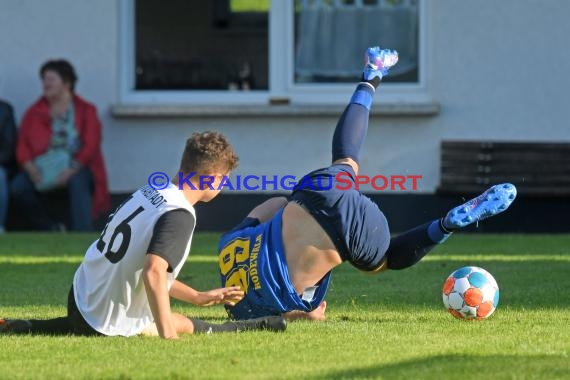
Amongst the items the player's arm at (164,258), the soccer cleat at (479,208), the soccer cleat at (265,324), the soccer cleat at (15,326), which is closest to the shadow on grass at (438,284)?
the soccer cleat at (479,208)

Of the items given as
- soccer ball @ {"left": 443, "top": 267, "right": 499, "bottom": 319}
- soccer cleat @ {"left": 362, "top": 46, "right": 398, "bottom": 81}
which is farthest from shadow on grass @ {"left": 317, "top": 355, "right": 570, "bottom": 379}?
soccer cleat @ {"left": 362, "top": 46, "right": 398, "bottom": 81}

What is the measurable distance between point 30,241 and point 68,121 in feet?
6.18

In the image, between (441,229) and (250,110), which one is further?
(250,110)

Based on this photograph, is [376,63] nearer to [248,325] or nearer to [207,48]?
[248,325]

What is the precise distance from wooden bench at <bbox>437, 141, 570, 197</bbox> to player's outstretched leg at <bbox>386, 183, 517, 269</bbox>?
7147 millimetres

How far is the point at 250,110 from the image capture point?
1473 cm

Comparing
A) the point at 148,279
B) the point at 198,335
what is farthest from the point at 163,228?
the point at 198,335

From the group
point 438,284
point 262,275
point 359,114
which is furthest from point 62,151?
point 262,275

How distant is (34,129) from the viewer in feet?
46.6

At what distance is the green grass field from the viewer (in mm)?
5492

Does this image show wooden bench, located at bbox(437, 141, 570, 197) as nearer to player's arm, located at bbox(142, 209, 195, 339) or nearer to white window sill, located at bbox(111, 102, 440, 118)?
white window sill, located at bbox(111, 102, 440, 118)

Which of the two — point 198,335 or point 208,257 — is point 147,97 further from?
point 198,335

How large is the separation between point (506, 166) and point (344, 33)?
8.10 ft

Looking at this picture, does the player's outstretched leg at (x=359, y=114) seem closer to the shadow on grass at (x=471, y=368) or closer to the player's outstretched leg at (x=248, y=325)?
the player's outstretched leg at (x=248, y=325)
